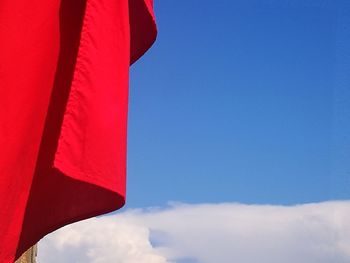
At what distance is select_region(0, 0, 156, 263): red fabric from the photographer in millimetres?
1559

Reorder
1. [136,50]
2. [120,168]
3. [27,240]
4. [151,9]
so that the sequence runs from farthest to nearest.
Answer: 1. [136,50]
2. [151,9]
3. [27,240]
4. [120,168]

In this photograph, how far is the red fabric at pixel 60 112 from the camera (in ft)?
5.11

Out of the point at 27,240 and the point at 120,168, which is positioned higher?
the point at 120,168

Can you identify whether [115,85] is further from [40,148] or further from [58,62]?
[40,148]

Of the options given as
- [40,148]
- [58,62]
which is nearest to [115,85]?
[58,62]

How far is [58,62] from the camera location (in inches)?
69.8

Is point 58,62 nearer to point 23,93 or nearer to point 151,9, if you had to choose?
point 23,93

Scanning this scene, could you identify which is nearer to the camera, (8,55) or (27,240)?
(8,55)

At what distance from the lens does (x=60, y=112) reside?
1.77 metres

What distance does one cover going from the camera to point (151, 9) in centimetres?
205

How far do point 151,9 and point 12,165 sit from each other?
0.82m

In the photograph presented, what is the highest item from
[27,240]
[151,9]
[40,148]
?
[151,9]

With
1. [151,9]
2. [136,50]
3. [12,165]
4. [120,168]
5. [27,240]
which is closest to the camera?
[12,165]

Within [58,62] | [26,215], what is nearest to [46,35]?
[58,62]
